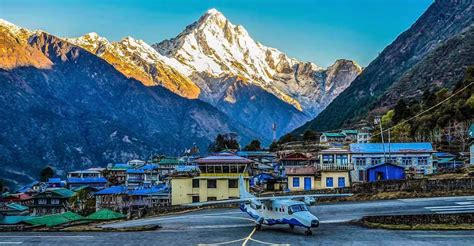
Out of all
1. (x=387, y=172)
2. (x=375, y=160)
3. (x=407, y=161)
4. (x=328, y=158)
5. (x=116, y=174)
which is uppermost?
(x=116, y=174)

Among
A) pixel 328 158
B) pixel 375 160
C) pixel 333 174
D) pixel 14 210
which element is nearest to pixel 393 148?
pixel 375 160

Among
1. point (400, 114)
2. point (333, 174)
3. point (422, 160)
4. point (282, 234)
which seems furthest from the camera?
point (400, 114)

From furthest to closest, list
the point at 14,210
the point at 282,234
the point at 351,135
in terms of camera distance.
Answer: the point at 351,135, the point at 14,210, the point at 282,234

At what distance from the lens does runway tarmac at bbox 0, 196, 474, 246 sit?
2822cm

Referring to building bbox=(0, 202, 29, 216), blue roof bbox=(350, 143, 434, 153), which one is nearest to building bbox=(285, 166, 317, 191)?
blue roof bbox=(350, 143, 434, 153)

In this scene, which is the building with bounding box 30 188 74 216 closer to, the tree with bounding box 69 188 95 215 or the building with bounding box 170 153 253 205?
the tree with bounding box 69 188 95 215

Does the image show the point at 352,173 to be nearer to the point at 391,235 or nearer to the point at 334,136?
the point at 391,235

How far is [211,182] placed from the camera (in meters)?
64.4

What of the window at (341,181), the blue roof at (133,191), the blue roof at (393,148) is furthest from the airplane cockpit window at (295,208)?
the blue roof at (133,191)

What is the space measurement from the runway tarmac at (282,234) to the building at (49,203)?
68.2m

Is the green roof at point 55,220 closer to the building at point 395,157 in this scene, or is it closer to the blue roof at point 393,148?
the building at point 395,157

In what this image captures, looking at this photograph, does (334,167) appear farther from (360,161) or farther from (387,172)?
(360,161)

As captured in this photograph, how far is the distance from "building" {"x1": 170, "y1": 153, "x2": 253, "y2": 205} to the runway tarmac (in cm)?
2229

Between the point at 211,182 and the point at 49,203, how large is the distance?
51.0m
